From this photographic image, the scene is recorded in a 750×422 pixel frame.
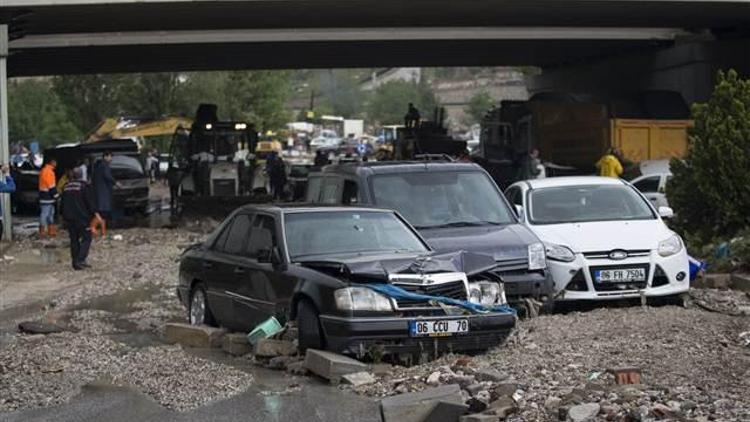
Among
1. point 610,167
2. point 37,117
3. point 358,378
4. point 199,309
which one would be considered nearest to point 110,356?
point 199,309

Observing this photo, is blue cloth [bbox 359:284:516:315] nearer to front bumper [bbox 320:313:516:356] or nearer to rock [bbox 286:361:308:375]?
front bumper [bbox 320:313:516:356]

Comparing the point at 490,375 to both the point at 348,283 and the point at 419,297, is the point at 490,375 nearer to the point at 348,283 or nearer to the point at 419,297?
the point at 419,297

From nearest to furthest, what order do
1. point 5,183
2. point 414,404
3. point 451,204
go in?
point 414,404 → point 451,204 → point 5,183

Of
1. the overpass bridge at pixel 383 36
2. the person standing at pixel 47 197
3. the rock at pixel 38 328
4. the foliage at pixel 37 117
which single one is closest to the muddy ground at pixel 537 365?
the rock at pixel 38 328

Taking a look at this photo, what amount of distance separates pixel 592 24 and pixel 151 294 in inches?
908

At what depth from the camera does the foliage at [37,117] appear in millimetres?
77500

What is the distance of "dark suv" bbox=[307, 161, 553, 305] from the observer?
39.9 feet

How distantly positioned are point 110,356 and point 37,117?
7118 cm

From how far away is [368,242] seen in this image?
1114 centimetres

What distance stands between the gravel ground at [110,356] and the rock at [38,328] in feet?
0.60

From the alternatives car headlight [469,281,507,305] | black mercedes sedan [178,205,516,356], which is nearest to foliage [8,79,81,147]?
black mercedes sedan [178,205,516,356]

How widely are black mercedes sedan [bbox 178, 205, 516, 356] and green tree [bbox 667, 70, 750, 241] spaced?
7.30m

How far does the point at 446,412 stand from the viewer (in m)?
7.70

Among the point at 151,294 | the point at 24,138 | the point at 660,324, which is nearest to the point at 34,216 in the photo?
the point at 151,294
